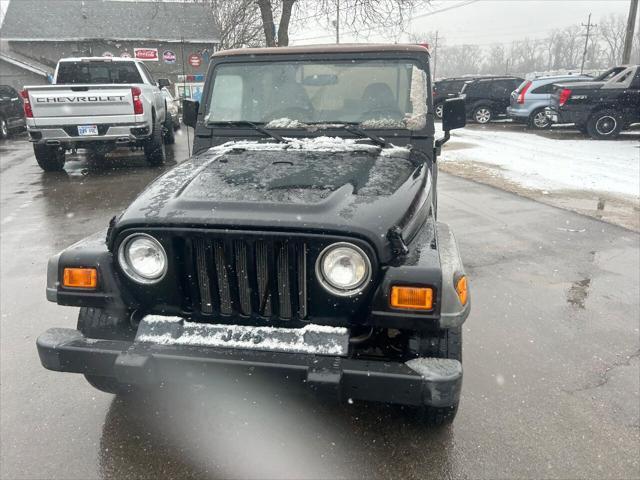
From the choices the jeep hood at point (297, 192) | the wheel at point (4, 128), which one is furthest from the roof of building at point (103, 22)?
the jeep hood at point (297, 192)

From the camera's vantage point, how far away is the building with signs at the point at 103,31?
33.6m

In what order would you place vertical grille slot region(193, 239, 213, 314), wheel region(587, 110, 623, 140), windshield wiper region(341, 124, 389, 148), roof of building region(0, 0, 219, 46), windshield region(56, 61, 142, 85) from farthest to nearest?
roof of building region(0, 0, 219, 46), wheel region(587, 110, 623, 140), windshield region(56, 61, 142, 85), windshield wiper region(341, 124, 389, 148), vertical grille slot region(193, 239, 213, 314)

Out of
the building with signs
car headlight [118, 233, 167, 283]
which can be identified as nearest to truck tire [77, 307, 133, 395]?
car headlight [118, 233, 167, 283]

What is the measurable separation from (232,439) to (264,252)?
3.60 ft

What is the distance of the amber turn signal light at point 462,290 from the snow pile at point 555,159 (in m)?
6.93

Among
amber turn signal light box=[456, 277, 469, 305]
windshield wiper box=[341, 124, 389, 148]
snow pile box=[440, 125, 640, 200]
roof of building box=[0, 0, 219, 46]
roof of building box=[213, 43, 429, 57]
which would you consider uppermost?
roof of building box=[0, 0, 219, 46]

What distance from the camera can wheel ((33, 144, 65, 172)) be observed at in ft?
32.9

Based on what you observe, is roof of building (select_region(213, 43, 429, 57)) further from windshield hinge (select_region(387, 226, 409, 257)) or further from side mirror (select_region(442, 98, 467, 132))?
windshield hinge (select_region(387, 226, 409, 257))

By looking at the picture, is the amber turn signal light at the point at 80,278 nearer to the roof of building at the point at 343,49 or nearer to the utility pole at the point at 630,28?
the roof of building at the point at 343,49

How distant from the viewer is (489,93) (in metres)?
19.0

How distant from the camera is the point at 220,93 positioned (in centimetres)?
381

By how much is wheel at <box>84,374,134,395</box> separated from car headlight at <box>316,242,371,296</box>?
1385 millimetres

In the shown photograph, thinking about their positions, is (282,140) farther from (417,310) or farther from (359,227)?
(417,310)

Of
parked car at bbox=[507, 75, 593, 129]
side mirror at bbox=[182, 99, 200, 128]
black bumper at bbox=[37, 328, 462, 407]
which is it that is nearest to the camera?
black bumper at bbox=[37, 328, 462, 407]
